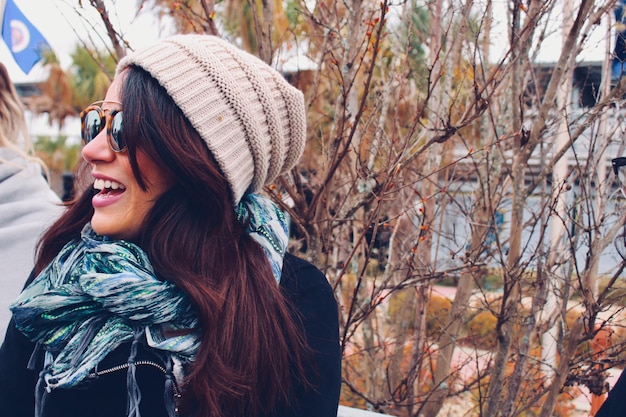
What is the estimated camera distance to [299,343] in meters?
1.36

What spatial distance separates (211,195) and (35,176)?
1.21 m

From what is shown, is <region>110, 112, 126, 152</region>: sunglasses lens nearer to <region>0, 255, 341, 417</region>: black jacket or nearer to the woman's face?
the woman's face

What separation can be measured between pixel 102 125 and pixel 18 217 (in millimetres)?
986

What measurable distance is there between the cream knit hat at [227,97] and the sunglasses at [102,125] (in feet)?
0.46

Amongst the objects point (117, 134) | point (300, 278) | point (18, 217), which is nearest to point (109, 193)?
point (117, 134)

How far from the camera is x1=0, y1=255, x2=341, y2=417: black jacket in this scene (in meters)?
1.28

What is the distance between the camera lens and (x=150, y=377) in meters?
1.29

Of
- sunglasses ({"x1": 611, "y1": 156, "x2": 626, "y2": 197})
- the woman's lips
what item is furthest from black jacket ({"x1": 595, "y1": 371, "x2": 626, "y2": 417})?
the woman's lips

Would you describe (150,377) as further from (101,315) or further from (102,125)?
(102,125)

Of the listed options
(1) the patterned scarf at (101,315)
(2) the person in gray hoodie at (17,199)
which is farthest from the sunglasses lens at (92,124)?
(2) the person in gray hoodie at (17,199)

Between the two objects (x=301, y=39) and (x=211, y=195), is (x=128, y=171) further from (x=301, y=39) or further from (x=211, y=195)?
(x=301, y=39)

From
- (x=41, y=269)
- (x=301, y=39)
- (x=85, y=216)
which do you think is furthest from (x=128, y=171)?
(x=301, y=39)

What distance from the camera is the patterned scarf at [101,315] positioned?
47.5 inches

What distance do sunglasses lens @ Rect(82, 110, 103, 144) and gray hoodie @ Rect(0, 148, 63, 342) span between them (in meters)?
0.62
